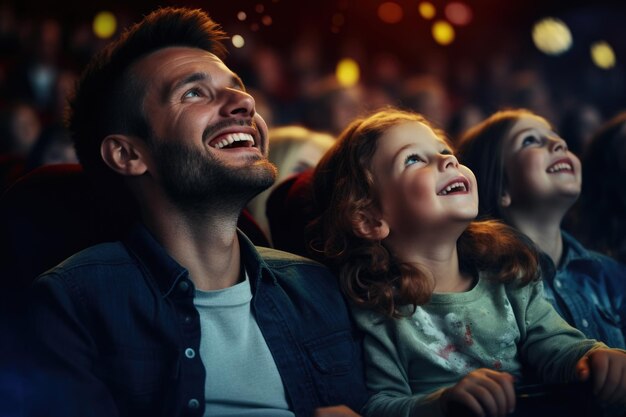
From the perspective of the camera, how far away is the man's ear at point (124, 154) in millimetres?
940

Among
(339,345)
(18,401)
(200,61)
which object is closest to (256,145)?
(200,61)

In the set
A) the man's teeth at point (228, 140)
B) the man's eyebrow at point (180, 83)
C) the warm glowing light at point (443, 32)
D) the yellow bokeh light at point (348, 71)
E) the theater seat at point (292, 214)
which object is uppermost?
the man's eyebrow at point (180, 83)

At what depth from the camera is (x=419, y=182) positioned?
96cm

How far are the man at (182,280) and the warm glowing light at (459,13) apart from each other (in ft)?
10.9

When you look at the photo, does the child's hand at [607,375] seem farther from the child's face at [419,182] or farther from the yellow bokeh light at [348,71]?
the yellow bokeh light at [348,71]

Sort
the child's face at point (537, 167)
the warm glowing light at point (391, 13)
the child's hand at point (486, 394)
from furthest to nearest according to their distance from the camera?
the warm glowing light at point (391, 13) < the child's face at point (537, 167) < the child's hand at point (486, 394)

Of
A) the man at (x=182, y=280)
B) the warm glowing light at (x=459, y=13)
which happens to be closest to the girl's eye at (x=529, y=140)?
the man at (x=182, y=280)

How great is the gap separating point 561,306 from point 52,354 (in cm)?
70

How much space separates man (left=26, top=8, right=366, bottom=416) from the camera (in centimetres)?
81

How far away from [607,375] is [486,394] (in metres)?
0.15

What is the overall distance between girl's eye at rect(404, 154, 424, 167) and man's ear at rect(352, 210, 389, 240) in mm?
81

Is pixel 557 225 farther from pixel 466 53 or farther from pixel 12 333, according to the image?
pixel 466 53

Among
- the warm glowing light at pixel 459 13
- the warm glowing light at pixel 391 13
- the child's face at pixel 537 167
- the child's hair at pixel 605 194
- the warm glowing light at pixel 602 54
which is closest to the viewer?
the child's face at pixel 537 167

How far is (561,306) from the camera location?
1.08 metres
